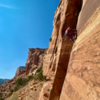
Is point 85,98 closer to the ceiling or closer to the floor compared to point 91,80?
closer to the floor

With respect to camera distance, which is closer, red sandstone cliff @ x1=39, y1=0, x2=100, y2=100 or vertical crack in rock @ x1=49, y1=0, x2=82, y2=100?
red sandstone cliff @ x1=39, y1=0, x2=100, y2=100

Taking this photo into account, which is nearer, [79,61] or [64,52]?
[79,61]

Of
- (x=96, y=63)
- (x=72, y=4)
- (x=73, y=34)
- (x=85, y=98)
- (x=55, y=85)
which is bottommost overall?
(x=55, y=85)

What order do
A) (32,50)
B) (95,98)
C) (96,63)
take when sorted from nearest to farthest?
(95,98) → (96,63) → (32,50)

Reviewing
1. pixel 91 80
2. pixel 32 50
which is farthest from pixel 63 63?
pixel 32 50

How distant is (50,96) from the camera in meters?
6.91

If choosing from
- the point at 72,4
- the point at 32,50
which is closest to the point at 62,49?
the point at 72,4

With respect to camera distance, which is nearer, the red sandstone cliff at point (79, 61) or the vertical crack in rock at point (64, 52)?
the red sandstone cliff at point (79, 61)

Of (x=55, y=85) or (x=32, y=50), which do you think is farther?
(x=32, y=50)

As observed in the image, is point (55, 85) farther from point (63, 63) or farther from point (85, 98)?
point (85, 98)

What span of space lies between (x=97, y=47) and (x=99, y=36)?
52 centimetres

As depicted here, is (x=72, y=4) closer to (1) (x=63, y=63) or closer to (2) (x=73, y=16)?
(2) (x=73, y=16)

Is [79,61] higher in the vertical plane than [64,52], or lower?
lower

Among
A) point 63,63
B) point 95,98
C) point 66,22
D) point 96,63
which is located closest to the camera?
point 95,98
